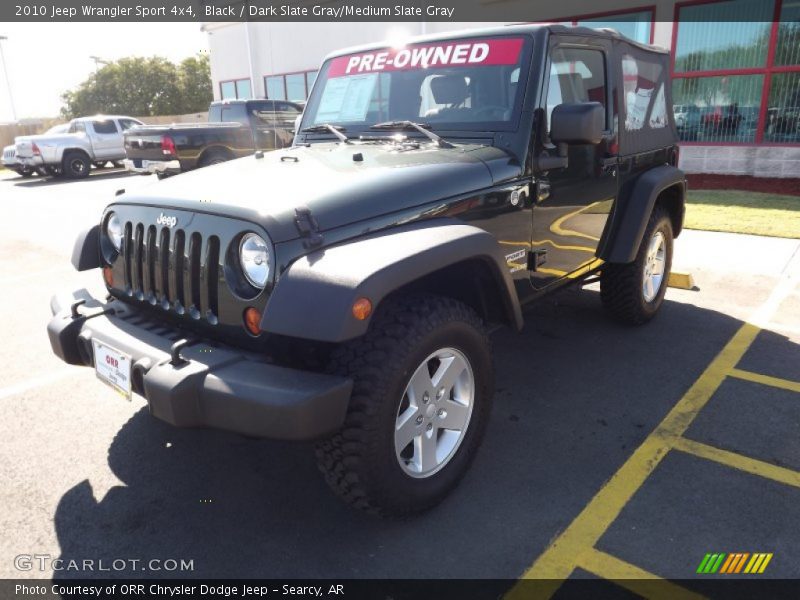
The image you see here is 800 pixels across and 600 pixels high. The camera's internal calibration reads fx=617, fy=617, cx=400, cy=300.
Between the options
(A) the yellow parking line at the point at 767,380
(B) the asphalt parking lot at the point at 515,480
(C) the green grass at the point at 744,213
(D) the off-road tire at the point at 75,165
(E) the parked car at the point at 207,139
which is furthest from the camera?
(D) the off-road tire at the point at 75,165

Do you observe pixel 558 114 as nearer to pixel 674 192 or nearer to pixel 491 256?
pixel 491 256

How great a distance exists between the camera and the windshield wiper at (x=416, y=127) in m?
3.24

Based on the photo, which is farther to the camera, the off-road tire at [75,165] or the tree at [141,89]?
the tree at [141,89]

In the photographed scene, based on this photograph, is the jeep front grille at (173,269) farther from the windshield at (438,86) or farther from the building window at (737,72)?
the building window at (737,72)

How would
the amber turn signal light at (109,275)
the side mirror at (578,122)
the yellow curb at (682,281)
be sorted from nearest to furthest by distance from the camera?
the side mirror at (578,122) → the amber turn signal light at (109,275) → the yellow curb at (682,281)

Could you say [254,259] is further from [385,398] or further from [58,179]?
[58,179]

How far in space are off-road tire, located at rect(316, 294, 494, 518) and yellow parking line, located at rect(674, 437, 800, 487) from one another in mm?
1352

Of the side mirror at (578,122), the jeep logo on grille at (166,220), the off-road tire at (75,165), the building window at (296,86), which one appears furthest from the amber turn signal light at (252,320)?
the building window at (296,86)

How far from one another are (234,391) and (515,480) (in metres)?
1.44

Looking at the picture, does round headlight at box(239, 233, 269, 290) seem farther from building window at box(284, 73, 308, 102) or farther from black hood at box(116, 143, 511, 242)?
building window at box(284, 73, 308, 102)

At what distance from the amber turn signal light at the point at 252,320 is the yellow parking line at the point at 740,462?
2169 millimetres

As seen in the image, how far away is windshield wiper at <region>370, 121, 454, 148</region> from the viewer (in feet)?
10.6

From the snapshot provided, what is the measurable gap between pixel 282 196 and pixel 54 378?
263 centimetres

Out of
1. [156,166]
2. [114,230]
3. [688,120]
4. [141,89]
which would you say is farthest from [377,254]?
[141,89]
